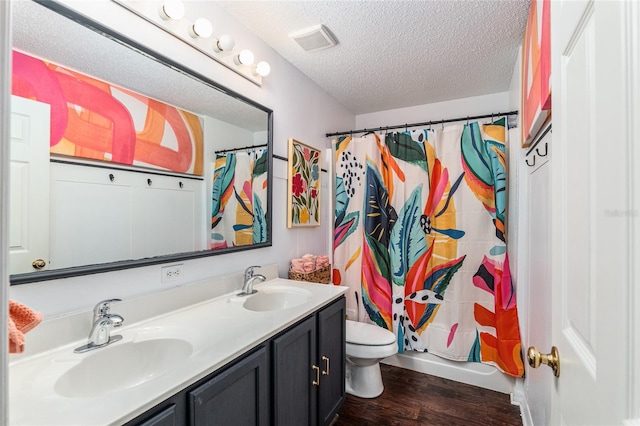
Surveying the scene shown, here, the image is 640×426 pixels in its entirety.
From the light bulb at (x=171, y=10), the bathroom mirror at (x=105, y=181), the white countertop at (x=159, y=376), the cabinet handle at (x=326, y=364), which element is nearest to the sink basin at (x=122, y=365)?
the white countertop at (x=159, y=376)

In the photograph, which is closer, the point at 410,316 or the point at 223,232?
the point at 223,232

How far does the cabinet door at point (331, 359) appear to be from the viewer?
61.2 inches

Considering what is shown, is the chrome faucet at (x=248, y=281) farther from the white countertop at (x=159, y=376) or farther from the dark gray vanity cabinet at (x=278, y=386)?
the dark gray vanity cabinet at (x=278, y=386)

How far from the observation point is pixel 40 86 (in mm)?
961

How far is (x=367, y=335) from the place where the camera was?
83.2 inches

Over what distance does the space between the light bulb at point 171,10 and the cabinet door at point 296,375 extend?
1.45 meters

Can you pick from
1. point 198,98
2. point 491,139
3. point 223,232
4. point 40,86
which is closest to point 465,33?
point 491,139

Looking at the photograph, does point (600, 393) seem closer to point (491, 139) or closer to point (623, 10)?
point (623, 10)

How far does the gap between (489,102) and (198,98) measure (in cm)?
246

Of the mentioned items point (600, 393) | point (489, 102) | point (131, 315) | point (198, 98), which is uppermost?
point (489, 102)

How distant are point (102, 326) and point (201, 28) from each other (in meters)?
1.34

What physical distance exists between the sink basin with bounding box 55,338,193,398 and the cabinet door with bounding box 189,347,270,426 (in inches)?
6.7

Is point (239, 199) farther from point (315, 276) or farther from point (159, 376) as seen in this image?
point (159, 376)

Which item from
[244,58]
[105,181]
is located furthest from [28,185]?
[244,58]
